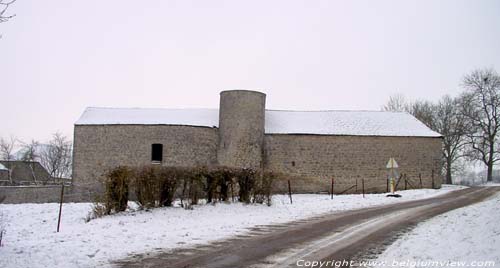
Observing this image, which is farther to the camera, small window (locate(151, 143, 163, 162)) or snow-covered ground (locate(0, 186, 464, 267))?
small window (locate(151, 143, 163, 162))

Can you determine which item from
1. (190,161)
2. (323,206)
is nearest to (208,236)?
(323,206)

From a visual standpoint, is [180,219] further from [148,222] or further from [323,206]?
[323,206]

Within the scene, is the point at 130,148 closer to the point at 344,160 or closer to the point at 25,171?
the point at 344,160

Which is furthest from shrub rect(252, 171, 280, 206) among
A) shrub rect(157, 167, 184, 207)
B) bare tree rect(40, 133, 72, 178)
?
bare tree rect(40, 133, 72, 178)

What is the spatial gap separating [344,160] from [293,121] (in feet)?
15.8

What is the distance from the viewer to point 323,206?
18734mm

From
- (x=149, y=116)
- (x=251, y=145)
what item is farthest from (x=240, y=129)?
(x=149, y=116)

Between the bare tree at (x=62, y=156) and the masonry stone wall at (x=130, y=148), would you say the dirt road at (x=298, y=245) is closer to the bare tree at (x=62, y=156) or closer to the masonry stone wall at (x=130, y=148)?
the masonry stone wall at (x=130, y=148)

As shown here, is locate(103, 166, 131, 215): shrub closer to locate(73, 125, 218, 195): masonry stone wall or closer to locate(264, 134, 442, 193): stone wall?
locate(73, 125, 218, 195): masonry stone wall

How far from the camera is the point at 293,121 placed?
33.9m

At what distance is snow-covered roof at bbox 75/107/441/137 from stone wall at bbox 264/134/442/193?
1.92 feet

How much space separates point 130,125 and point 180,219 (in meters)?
18.1

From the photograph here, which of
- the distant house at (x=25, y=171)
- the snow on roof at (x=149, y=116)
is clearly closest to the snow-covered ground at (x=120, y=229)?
the snow on roof at (x=149, y=116)

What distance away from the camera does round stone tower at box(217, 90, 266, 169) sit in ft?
99.7
